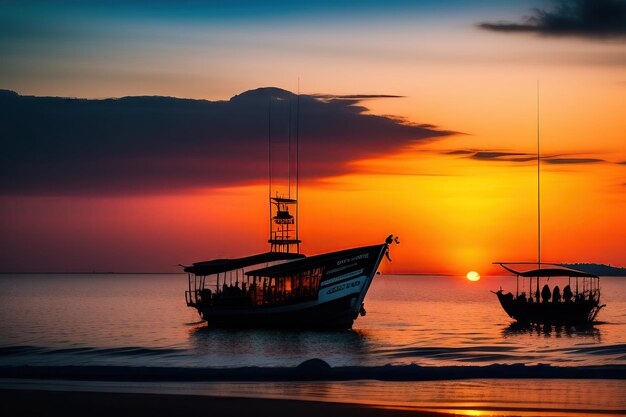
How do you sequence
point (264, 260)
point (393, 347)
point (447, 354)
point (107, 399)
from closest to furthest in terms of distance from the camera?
point (107, 399) < point (447, 354) < point (393, 347) < point (264, 260)

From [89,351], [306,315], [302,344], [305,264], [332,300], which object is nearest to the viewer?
[89,351]

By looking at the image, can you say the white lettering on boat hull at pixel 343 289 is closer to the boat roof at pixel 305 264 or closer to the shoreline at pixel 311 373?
the boat roof at pixel 305 264

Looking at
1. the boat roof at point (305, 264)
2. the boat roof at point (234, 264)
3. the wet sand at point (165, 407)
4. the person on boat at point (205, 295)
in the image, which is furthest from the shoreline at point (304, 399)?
the person on boat at point (205, 295)

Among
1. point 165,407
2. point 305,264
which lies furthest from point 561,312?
point 165,407

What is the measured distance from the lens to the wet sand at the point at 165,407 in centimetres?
2590

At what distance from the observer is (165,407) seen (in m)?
27.0

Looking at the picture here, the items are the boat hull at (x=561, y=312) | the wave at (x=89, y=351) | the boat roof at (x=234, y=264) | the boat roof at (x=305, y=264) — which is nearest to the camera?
the wave at (x=89, y=351)

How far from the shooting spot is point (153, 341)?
63219mm

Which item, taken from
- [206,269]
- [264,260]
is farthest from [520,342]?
[206,269]

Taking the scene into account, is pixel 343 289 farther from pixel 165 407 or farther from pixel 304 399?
pixel 165 407

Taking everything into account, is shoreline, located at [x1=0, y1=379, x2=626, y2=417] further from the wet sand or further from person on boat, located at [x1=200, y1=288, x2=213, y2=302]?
person on boat, located at [x1=200, y1=288, x2=213, y2=302]

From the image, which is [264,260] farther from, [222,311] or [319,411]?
[319,411]

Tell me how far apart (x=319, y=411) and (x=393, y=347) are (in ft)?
105

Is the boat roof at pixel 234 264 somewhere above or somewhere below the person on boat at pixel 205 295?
above
